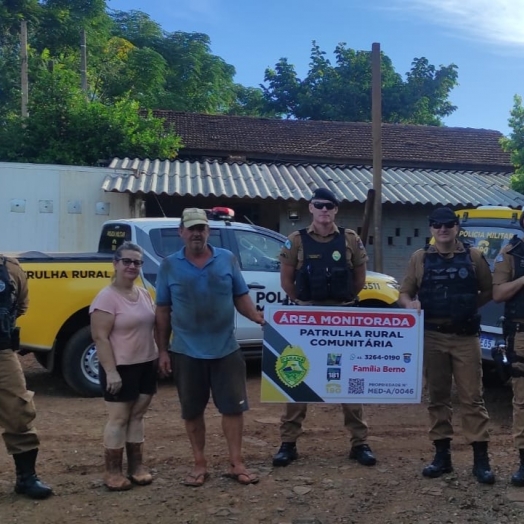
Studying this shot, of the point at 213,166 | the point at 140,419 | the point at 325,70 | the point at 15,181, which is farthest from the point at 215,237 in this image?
the point at 325,70

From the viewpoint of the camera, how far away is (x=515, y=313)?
481 centimetres

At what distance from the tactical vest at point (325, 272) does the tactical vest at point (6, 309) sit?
195 centimetres

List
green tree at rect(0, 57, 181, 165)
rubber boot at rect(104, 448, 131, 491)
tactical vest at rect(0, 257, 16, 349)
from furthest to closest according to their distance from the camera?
green tree at rect(0, 57, 181, 165), rubber boot at rect(104, 448, 131, 491), tactical vest at rect(0, 257, 16, 349)

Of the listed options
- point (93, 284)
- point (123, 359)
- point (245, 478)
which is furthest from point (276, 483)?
point (93, 284)

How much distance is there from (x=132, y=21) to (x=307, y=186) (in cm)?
2529

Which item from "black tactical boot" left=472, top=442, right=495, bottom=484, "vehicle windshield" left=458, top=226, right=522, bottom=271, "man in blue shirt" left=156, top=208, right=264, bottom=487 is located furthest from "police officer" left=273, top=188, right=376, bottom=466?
"vehicle windshield" left=458, top=226, right=522, bottom=271

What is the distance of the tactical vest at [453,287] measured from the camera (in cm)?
484

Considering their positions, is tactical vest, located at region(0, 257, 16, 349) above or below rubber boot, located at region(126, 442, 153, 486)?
above

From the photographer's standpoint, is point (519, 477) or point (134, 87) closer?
point (519, 477)

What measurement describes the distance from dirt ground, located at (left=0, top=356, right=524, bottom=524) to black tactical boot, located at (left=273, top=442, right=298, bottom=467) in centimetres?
5

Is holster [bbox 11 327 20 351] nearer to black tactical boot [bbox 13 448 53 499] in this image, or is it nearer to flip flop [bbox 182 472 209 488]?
black tactical boot [bbox 13 448 53 499]

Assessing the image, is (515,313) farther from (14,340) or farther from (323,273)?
(14,340)

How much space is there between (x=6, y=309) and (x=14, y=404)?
1.93 feet

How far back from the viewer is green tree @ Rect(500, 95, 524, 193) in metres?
16.0
